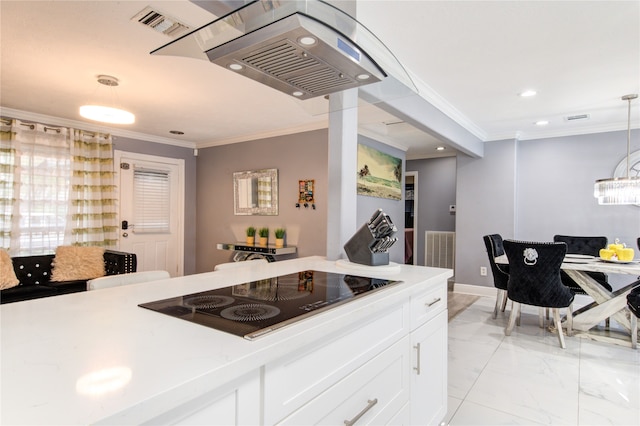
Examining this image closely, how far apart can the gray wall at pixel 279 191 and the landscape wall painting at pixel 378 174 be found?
1.74 ft

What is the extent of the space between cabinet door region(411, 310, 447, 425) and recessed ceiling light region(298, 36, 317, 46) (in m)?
1.19

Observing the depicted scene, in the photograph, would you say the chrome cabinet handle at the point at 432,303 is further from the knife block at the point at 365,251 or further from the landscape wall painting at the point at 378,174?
the landscape wall painting at the point at 378,174

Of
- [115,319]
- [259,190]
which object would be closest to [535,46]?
[115,319]

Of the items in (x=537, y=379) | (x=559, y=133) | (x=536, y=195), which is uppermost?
(x=559, y=133)

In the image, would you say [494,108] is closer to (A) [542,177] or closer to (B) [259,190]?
(A) [542,177]

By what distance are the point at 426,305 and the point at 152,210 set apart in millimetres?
4825

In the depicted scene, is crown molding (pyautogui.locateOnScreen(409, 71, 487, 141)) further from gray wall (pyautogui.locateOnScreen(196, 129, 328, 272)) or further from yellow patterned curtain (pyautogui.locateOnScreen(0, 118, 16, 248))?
yellow patterned curtain (pyautogui.locateOnScreen(0, 118, 16, 248))

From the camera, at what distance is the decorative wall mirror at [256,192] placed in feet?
16.2

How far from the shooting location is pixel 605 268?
2986 millimetres

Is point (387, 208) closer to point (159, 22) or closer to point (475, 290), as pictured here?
point (475, 290)

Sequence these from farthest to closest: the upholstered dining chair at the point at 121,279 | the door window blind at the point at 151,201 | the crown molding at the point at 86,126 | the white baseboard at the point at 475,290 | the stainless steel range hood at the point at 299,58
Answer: the door window blind at the point at 151,201 < the white baseboard at the point at 475,290 < the crown molding at the point at 86,126 < the upholstered dining chair at the point at 121,279 < the stainless steel range hood at the point at 299,58

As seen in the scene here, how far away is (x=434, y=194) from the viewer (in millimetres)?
6555

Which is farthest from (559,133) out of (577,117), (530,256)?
(530,256)

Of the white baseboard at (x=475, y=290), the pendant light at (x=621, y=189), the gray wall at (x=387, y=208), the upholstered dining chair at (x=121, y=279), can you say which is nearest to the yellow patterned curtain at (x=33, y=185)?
the upholstered dining chair at (x=121, y=279)
